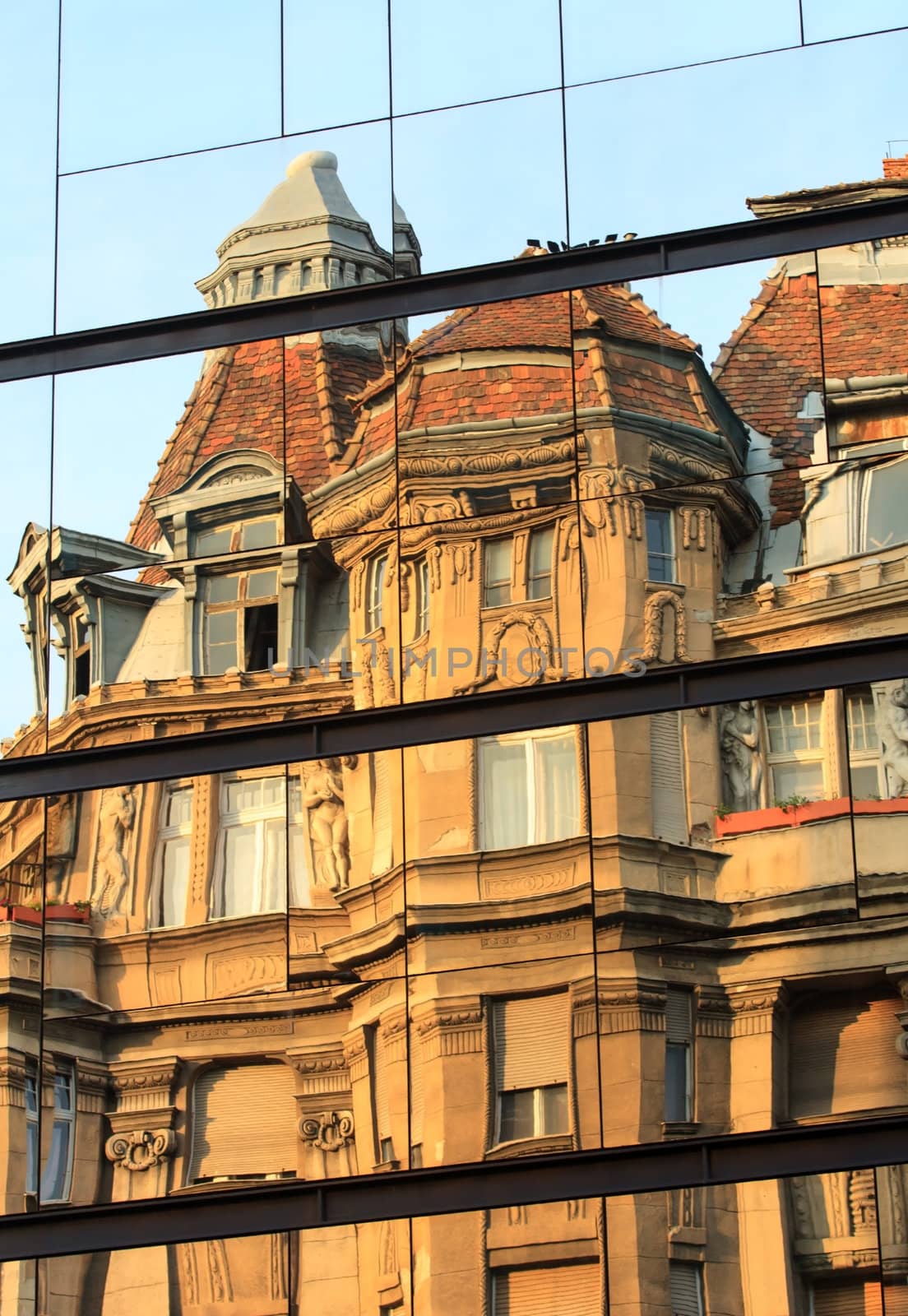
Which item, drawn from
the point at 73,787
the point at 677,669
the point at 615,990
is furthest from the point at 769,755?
the point at 73,787

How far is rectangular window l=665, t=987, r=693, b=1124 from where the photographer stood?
74.7 ft

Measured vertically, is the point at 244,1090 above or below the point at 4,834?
below

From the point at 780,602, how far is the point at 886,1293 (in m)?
6.37

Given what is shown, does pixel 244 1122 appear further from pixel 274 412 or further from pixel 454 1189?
pixel 274 412

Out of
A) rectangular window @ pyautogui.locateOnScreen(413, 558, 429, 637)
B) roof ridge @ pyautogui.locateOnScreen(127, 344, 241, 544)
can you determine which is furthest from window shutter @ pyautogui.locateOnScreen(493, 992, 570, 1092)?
roof ridge @ pyautogui.locateOnScreen(127, 344, 241, 544)

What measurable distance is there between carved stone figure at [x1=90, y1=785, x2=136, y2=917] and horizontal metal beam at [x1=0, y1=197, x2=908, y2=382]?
15.8 ft

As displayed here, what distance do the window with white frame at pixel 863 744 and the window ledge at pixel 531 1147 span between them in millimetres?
4045

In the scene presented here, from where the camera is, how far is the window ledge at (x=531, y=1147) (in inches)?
898

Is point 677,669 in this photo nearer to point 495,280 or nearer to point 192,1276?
point 495,280

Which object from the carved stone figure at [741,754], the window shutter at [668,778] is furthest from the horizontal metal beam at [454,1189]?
the carved stone figure at [741,754]

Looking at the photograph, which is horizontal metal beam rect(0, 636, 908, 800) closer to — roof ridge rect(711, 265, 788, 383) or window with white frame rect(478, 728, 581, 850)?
window with white frame rect(478, 728, 581, 850)

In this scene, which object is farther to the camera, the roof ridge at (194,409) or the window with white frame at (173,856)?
the roof ridge at (194,409)

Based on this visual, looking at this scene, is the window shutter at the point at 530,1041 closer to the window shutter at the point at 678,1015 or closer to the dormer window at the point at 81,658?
the window shutter at the point at 678,1015

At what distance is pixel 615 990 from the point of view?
909 inches
